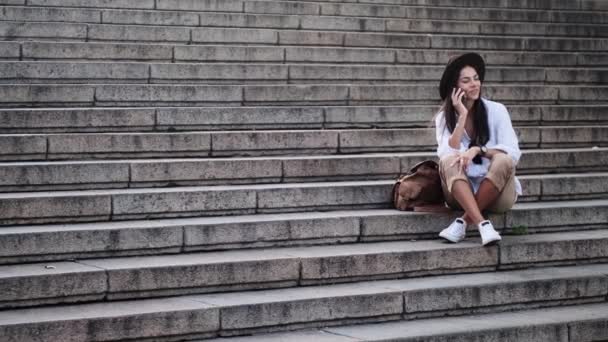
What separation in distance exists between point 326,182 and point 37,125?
230cm

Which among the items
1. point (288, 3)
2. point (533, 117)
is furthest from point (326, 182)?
point (288, 3)

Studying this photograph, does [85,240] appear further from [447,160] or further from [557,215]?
[557,215]

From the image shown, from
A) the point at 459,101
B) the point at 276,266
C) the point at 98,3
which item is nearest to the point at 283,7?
the point at 98,3

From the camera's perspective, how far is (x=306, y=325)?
635 centimetres

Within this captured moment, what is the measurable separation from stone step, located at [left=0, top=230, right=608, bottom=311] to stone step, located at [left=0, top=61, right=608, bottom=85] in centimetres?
296

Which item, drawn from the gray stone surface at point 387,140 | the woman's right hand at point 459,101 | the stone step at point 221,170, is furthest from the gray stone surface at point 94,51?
the woman's right hand at point 459,101

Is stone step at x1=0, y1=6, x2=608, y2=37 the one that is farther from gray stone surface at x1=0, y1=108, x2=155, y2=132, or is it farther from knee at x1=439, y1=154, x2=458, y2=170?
knee at x1=439, y1=154, x2=458, y2=170

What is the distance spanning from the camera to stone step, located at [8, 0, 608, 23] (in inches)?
432

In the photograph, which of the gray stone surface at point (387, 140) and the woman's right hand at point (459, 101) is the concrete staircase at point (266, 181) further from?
the woman's right hand at point (459, 101)

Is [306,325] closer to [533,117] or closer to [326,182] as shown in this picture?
[326,182]

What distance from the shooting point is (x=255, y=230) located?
705 centimetres

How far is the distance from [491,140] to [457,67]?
0.59m

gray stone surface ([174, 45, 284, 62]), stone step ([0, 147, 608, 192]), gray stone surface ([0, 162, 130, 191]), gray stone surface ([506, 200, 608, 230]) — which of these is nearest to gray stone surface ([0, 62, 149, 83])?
gray stone surface ([174, 45, 284, 62])

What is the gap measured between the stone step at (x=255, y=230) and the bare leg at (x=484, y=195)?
12.6 inches
